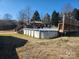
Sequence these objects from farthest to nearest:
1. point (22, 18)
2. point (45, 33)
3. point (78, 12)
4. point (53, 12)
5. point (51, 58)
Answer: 1. point (22, 18)
2. point (53, 12)
3. point (78, 12)
4. point (45, 33)
5. point (51, 58)

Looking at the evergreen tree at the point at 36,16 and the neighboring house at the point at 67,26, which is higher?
the evergreen tree at the point at 36,16

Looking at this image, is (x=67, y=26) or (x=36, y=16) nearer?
(x=67, y=26)

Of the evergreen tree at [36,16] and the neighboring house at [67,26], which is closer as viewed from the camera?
the neighboring house at [67,26]

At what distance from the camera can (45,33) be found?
71.6 feet

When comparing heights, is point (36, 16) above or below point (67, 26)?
above

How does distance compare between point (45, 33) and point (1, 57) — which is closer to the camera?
point (1, 57)

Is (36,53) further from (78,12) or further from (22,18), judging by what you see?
(22,18)

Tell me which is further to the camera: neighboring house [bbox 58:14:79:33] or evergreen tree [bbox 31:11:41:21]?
evergreen tree [bbox 31:11:41:21]

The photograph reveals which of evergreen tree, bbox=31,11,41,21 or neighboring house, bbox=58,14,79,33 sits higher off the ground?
evergreen tree, bbox=31,11,41,21

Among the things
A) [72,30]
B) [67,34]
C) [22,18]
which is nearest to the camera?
[67,34]

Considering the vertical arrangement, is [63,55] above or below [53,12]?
below

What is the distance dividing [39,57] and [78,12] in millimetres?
43282

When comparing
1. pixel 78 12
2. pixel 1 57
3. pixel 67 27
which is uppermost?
pixel 78 12

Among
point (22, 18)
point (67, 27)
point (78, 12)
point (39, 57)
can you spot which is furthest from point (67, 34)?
point (22, 18)
